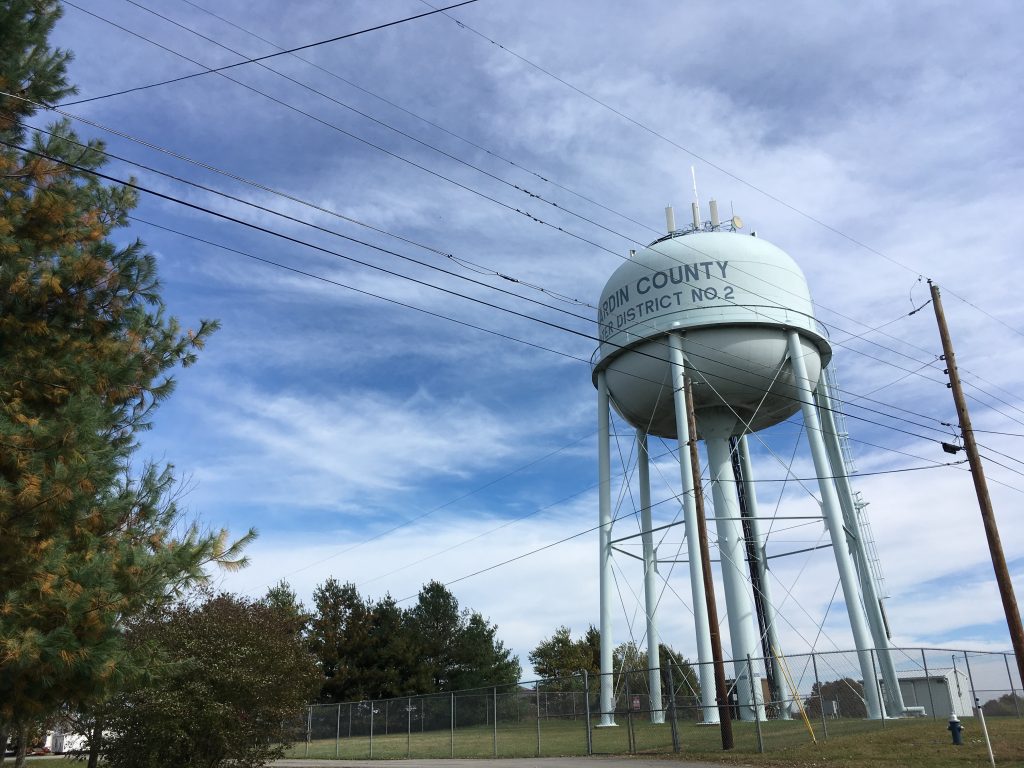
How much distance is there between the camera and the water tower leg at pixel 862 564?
761 inches

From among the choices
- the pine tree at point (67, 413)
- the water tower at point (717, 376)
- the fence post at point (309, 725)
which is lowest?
the fence post at point (309, 725)

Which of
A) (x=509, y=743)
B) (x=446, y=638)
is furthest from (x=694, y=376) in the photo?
(x=446, y=638)

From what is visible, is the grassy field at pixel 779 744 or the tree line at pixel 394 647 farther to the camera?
the tree line at pixel 394 647

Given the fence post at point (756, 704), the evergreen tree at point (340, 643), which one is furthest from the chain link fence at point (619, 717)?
the evergreen tree at point (340, 643)

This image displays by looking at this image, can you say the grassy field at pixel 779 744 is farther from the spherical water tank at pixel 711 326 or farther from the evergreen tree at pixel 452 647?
the evergreen tree at pixel 452 647

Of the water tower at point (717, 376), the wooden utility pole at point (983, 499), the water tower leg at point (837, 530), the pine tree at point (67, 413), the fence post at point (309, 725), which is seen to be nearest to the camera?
the pine tree at point (67, 413)

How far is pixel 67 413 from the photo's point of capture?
7645 millimetres

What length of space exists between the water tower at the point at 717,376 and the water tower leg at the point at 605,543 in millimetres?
34

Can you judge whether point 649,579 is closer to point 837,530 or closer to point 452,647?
point 837,530

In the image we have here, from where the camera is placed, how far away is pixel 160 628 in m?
16.1

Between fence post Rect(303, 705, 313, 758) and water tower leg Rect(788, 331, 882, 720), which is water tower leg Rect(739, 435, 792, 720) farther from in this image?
fence post Rect(303, 705, 313, 758)

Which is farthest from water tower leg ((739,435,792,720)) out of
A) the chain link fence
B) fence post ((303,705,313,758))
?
fence post ((303,705,313,758))

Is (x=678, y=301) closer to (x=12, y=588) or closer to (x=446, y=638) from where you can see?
(x=12, y=588)

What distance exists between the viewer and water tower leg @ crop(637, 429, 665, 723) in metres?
23.2
